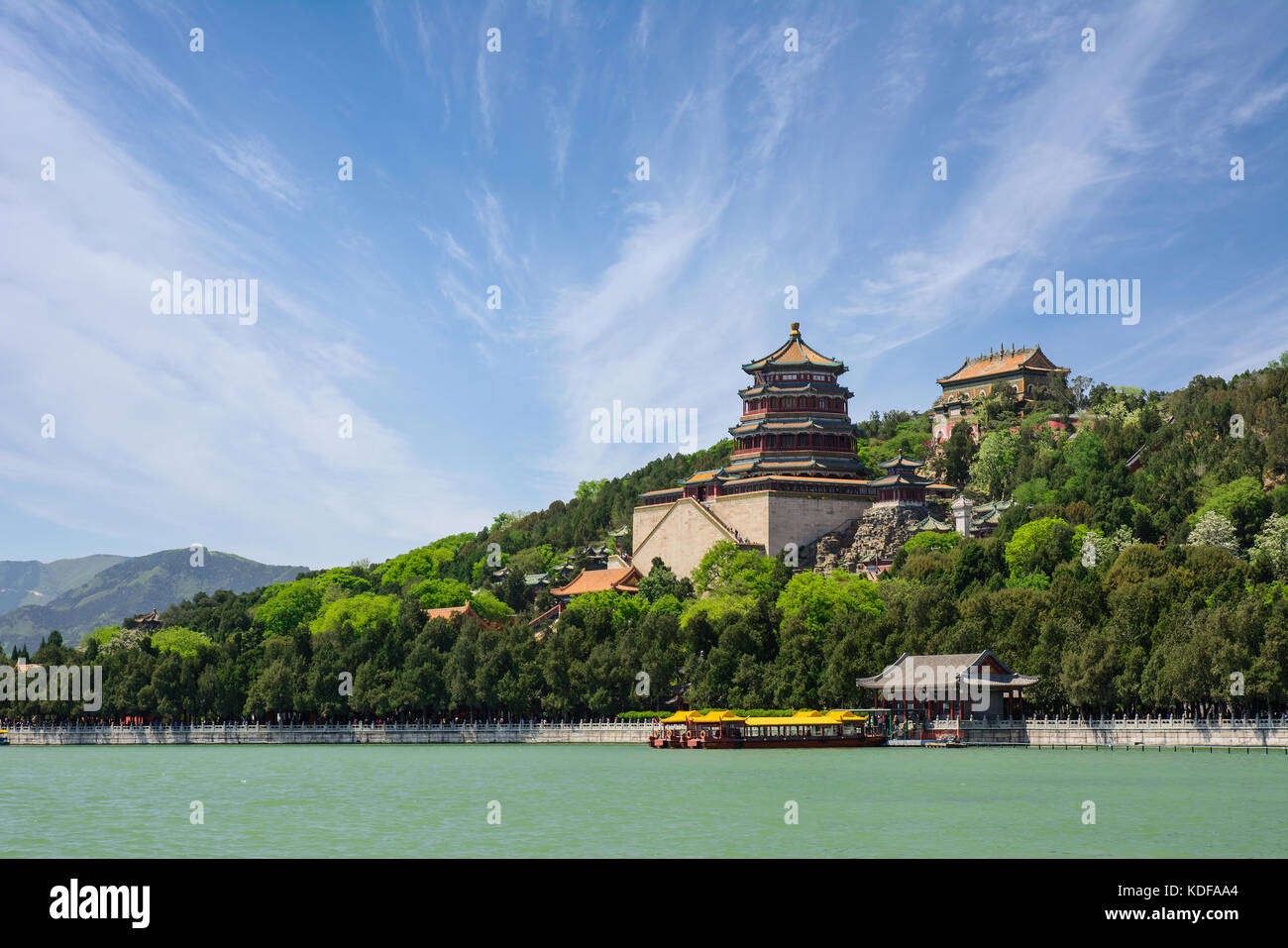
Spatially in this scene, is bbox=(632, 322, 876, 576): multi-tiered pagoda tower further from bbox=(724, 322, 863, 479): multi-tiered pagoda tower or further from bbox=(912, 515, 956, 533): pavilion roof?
bbox=(912, 515, 956, 533): pavilion roof

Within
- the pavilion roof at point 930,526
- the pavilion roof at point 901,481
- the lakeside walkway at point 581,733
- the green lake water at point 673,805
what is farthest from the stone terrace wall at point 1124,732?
the pavilion roof at point 901,481

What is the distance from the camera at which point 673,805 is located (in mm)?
45875

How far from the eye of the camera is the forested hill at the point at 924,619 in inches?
2852

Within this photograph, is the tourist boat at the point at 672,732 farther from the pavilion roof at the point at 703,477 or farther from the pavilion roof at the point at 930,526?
the pavilion roof at the point at 703,477

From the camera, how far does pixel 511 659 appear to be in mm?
90125

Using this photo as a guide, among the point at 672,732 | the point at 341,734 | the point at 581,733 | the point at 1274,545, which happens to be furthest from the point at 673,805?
the point at 1274,545

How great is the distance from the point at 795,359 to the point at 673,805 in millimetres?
74053

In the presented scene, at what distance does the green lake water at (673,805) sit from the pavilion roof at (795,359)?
48.8 meters

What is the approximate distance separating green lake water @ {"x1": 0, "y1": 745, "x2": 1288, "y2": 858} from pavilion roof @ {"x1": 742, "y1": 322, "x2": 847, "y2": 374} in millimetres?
48770

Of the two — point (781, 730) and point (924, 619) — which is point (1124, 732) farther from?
point (781, 730)
